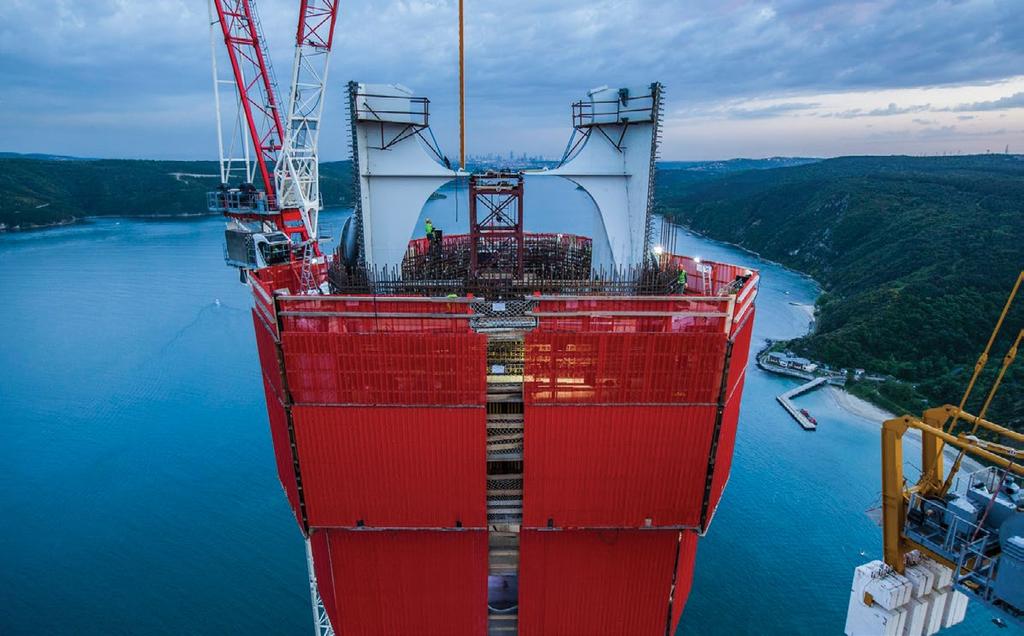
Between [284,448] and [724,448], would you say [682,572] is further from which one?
[284,448]

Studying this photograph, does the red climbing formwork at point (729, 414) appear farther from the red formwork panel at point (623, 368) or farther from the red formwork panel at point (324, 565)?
the red formwork panel at point (324, 565)

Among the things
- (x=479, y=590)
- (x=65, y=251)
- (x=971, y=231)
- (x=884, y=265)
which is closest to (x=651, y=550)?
(x=479, y=590)

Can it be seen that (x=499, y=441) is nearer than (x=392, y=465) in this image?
No

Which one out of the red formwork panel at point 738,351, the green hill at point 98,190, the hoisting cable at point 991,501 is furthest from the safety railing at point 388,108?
the green hill at point 98,190

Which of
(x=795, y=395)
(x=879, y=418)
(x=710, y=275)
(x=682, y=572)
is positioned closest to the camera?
(x=682, y=572)

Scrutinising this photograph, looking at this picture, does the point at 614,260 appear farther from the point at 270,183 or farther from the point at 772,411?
the point at 772,411

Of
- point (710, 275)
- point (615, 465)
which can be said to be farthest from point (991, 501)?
point (710, 275)

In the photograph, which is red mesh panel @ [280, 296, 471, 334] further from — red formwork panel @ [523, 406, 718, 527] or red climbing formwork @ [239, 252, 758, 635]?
red formwork panel @ [523, 406, 718, 527]
